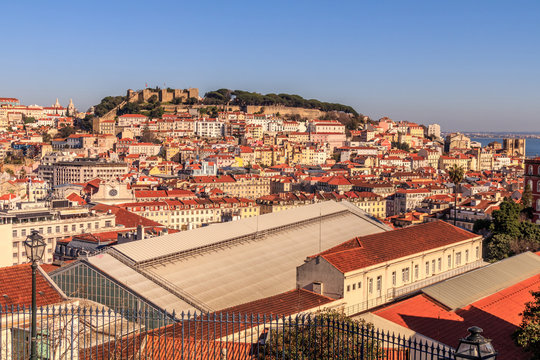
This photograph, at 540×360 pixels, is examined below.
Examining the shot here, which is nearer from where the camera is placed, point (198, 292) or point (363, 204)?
point (198, 292)

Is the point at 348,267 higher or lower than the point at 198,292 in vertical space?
higher

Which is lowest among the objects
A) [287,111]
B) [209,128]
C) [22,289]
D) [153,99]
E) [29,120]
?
[22,289]

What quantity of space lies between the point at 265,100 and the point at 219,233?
325 ft

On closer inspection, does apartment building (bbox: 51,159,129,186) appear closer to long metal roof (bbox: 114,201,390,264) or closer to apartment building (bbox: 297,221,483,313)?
long metal roof (bbox: 114,201,390,264)

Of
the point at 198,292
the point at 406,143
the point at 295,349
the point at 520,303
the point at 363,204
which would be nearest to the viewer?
the point at 295,349

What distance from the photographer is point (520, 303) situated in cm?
1591

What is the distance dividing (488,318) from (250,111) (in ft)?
341

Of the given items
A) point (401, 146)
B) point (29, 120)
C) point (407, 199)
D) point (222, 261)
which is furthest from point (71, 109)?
point (222, 261)

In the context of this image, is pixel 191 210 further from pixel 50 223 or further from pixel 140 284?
pixel 140 284

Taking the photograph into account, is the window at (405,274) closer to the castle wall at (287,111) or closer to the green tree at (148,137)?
the green tree at (148,137)

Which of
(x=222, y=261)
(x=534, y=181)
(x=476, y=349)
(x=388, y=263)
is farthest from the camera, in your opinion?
(x=534, y=181)

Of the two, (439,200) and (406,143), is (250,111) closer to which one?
(406,143)

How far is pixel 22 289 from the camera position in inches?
373

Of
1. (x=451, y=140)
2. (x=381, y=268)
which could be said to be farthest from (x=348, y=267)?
(x=451, y=140)
